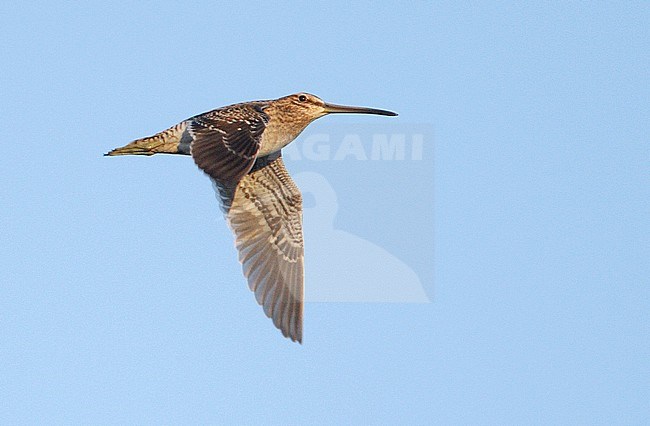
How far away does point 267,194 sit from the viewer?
20.4 m

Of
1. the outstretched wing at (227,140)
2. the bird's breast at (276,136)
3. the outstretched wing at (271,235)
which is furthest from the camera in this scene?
the outstretched wing at (271,235)

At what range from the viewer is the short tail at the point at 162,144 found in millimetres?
18281

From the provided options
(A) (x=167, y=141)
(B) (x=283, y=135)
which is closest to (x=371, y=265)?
(B) (x=283, y=135)

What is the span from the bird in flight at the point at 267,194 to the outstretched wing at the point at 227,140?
2 centimetres

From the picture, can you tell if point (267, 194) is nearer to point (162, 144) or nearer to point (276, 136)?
point (276, 136)

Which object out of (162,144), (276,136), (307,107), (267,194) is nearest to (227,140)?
(162,144)

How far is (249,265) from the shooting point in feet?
65.4

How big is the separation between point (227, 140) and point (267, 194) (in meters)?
3.41

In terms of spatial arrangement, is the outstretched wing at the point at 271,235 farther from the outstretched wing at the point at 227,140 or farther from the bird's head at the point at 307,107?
the outstretched wing at the point at 227,140

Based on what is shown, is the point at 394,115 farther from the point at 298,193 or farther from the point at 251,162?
the point at 251,162

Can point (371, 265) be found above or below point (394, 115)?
below

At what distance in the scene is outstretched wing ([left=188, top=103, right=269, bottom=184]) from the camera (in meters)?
16.4

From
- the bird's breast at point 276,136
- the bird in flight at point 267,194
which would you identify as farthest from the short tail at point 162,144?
the bird's breast at point 276,136

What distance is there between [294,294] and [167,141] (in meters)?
3.45
